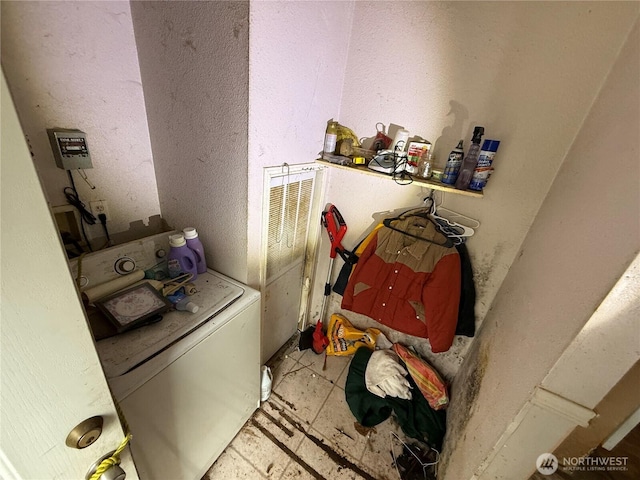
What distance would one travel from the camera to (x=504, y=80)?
1.04 metres

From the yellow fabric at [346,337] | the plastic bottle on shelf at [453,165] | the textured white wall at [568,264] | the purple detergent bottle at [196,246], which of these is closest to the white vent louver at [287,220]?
the purple detergent bottle at [196,246]

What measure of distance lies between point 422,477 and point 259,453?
815mm

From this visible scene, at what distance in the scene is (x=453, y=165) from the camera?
3.64 ft

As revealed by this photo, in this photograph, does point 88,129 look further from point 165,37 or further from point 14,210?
point 14,210

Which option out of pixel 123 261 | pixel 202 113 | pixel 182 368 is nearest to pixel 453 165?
pixel 202 113

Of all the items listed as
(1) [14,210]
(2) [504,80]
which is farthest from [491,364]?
(1) [14,210]

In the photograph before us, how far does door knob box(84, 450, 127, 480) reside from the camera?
0.47 m

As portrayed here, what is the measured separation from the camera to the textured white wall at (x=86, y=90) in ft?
2.54

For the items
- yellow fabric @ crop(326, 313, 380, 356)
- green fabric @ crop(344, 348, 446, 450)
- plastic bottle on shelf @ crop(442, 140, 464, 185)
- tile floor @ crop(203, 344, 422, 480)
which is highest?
plastic bottle on shelf @ crop(442, 140, 464, 185)

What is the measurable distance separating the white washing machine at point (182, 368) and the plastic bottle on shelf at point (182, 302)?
0.7 inches

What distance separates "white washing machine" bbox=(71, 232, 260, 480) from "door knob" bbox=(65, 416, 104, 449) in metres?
0.25

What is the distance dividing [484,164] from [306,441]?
1601 millimetres

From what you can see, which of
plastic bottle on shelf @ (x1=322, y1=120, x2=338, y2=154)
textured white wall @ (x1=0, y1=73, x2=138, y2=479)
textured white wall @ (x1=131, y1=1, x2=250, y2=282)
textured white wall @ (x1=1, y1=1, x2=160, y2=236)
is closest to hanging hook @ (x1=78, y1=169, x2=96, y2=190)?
textured white wall @ (x1=1, y1=1, x2=160, y2=236)

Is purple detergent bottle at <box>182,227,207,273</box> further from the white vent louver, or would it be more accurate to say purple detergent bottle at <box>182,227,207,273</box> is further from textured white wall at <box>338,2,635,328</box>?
textured white wall at <box>338,2,635,328</box>
